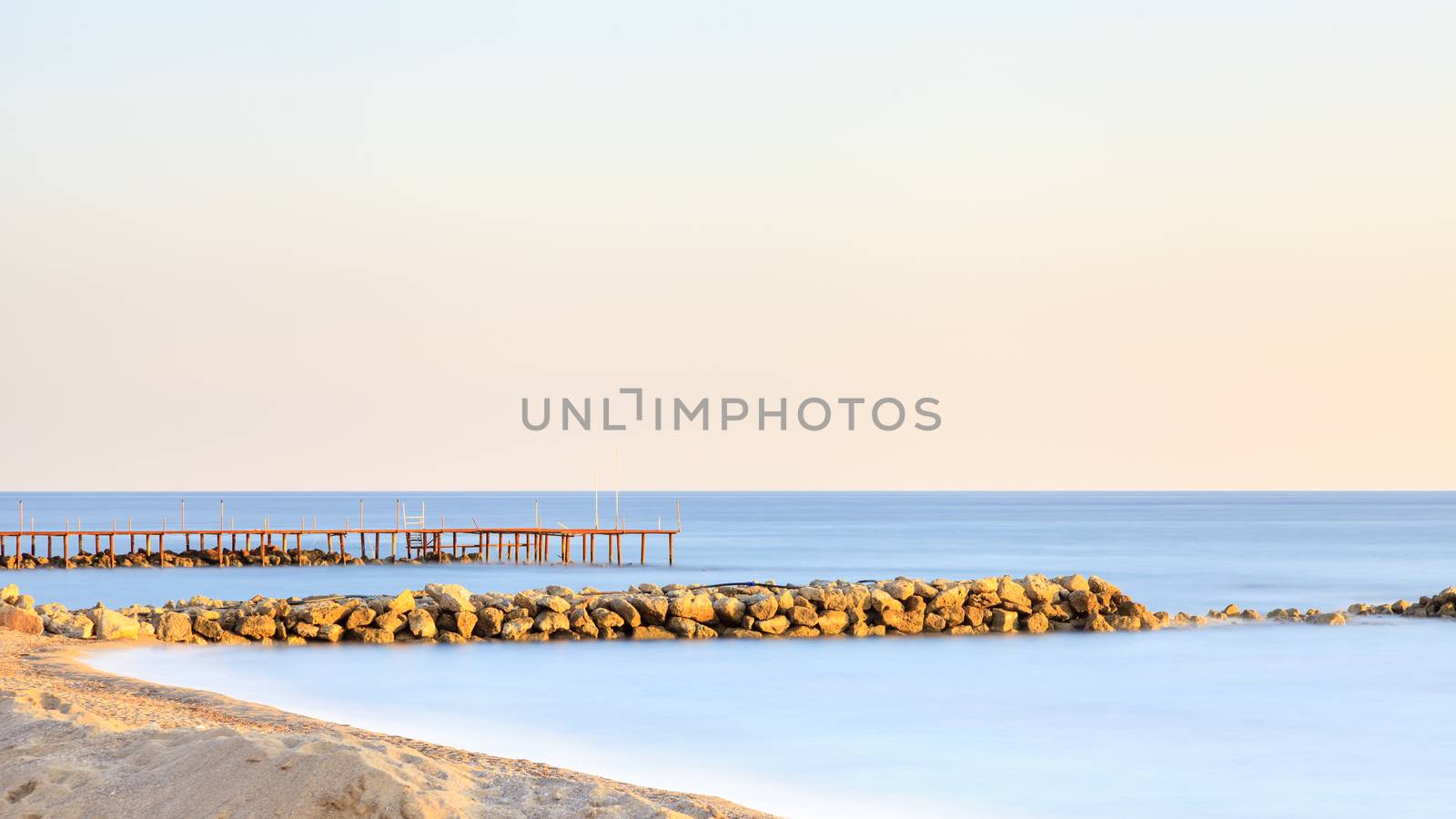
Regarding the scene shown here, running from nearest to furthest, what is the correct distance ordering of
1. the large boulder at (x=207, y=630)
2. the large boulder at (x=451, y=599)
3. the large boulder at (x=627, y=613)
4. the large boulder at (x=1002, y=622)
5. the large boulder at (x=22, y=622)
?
the large boulder at (x=22, y=622), the large boulder at (x=207, y=630), the large boulder at (x=451, y=599), the large boulder at (x=627, y=613), the large boulder at (x=1002, y=622)

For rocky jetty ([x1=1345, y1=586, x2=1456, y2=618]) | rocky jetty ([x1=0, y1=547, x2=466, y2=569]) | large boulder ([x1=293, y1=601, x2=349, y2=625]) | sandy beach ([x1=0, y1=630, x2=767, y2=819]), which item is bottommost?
rocky jetty ([x1=0, y1=547, x2=466, y2=569])

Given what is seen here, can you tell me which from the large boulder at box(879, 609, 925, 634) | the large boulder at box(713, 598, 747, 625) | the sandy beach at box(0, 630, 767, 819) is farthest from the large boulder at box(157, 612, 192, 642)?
the sandy beach at box(0, 630, 767, 819)

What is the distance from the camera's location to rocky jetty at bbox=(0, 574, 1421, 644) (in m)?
23.0

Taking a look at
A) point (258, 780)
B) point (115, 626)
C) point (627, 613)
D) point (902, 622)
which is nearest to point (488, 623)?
point (627, 613)

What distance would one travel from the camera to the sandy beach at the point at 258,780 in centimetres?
787

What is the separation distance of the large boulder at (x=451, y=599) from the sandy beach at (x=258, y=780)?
13.3 metres

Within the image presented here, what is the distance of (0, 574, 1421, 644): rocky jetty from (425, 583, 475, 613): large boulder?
0.02 metres

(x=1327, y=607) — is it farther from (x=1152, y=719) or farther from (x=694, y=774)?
(x=694, y=774)

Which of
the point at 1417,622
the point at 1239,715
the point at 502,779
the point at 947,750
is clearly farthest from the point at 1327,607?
the point at 502,779

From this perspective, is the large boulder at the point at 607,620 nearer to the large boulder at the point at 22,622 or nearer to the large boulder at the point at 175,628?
the large boulder at the point at 175,628

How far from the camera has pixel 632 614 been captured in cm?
2484

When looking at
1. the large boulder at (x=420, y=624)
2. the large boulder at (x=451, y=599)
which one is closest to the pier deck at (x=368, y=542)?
the large boulder at (x=451, y=599)

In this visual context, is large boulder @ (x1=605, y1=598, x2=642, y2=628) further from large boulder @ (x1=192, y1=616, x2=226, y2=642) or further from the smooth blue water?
the smooth blue water

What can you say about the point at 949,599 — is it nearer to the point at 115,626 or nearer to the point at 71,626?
the point at 115,626
